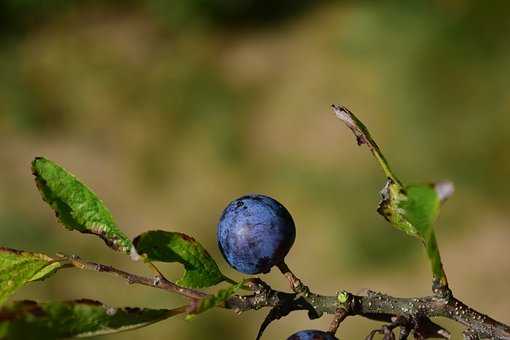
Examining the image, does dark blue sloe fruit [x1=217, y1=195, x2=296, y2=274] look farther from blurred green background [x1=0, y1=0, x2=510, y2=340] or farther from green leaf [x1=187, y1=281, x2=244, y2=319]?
blurred green background [x1=0, y1=0, x2=510, y2=340]

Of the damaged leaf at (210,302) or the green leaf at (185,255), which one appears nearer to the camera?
the damaged leaf at (210,302)

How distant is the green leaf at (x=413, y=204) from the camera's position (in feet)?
2.50

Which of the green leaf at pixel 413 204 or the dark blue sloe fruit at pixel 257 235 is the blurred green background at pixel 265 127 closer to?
the dark blue sloe fruit at pixel 257 235

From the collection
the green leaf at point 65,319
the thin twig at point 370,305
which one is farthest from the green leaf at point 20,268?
the green leaf at point 65,319

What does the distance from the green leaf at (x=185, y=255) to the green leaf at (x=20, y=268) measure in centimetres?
12

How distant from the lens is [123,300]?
3891mm

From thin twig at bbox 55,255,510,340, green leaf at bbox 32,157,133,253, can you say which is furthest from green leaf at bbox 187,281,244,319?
green leaf at bbox 32,157,133,253

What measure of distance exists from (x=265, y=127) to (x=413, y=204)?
3763 mm

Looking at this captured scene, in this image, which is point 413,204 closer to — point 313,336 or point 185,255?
point 313,336

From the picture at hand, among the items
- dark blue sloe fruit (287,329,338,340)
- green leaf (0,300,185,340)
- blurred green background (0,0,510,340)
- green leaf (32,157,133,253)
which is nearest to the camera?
green leaf (0,300,185,340)

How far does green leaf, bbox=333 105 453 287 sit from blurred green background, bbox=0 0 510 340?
2665mm

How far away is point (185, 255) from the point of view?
0.98 metres

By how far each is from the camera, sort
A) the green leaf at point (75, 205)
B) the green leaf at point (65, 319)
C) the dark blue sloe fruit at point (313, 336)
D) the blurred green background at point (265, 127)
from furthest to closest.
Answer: the blurred green background at point (265, 127), the green leaf at point (75, 205), the dark blue sloe fruit at point (313, 336), the green leaf at point (65, 319)

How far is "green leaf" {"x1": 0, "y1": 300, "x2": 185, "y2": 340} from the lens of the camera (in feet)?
2.38
